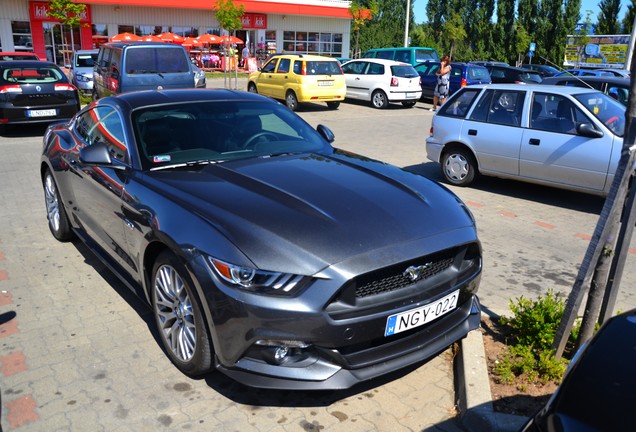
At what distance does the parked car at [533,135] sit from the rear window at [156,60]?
23.6ft

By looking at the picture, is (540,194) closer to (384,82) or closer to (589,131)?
(589,131)

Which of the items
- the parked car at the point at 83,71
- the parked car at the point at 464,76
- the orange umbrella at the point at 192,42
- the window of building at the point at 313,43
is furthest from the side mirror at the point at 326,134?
the window of building at the point at 313,43

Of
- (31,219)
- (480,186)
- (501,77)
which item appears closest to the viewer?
(31,219)

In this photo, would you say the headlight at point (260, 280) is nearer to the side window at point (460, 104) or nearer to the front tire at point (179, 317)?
the front tire at point (179, 317)

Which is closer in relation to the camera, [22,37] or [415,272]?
[415,272]

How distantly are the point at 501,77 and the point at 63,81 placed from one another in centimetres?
1443

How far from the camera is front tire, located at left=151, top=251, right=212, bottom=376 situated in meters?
Result: 3.25

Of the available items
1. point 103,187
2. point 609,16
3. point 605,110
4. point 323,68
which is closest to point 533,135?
point 605,110

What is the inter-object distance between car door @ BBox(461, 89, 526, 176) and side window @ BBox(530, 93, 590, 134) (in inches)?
8.0

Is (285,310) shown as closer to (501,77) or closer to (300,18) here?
(501,77)

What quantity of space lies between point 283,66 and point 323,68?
4.38 ft

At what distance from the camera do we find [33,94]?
1212 centimetres

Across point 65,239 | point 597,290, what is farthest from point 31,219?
point 597,290

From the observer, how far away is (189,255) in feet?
10.5
